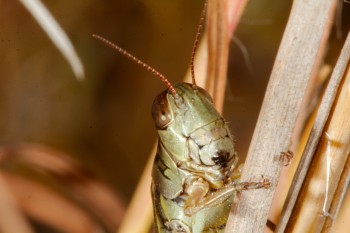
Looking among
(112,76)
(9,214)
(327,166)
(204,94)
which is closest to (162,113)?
(204,94)

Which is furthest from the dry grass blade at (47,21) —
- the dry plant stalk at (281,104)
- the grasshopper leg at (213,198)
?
the dry plant stalk at (281,104)

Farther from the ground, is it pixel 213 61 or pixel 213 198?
pixel 213 61

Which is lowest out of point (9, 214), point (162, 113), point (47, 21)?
point (9, 214)

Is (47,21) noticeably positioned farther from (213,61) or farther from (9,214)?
(9,214)

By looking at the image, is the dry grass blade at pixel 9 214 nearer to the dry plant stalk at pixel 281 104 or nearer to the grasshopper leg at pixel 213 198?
the grasshopper leg at pixel 213 198

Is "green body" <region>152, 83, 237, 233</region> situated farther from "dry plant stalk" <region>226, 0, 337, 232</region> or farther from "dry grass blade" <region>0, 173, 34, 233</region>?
"dry grass blade" <region>0, 173, 34, 233</region>

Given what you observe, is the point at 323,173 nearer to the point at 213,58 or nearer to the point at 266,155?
the point at 266,155
